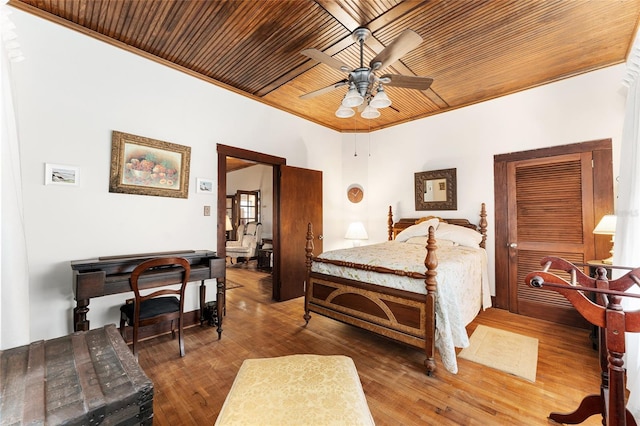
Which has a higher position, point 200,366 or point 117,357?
point 117,357

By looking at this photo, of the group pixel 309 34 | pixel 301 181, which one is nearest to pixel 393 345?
pixel 301 181

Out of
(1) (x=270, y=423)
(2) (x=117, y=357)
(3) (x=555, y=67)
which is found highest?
(3) (x=555, y=67)

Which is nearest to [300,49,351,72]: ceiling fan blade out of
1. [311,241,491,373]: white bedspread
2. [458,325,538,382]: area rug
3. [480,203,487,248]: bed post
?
[311,241,491,373]: white bedspread

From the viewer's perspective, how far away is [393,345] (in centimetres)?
274

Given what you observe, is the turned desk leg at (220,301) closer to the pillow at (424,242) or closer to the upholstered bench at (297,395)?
the upholstered bench at (297,395)

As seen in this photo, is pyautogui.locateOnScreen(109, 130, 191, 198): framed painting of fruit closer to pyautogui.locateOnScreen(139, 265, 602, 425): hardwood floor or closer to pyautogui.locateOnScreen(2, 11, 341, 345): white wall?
pyautogui.locateOnScreen(2, 11, 341, 345): white wall

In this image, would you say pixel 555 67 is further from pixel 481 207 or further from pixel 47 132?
pixel 47 132

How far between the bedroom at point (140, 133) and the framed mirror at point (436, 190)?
5.1 inches

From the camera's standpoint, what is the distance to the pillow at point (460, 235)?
3.57 meters

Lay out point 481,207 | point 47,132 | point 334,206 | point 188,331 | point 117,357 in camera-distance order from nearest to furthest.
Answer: point 117,357, point 47,132, point 188,331, point 481,207, point 334,206

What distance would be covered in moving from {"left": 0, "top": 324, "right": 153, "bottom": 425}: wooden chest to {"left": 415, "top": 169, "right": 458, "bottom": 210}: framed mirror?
430 centimetres

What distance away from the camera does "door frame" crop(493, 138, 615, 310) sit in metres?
3.05

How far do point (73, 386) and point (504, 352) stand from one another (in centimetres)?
319

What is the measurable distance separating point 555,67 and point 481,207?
1864 mm
